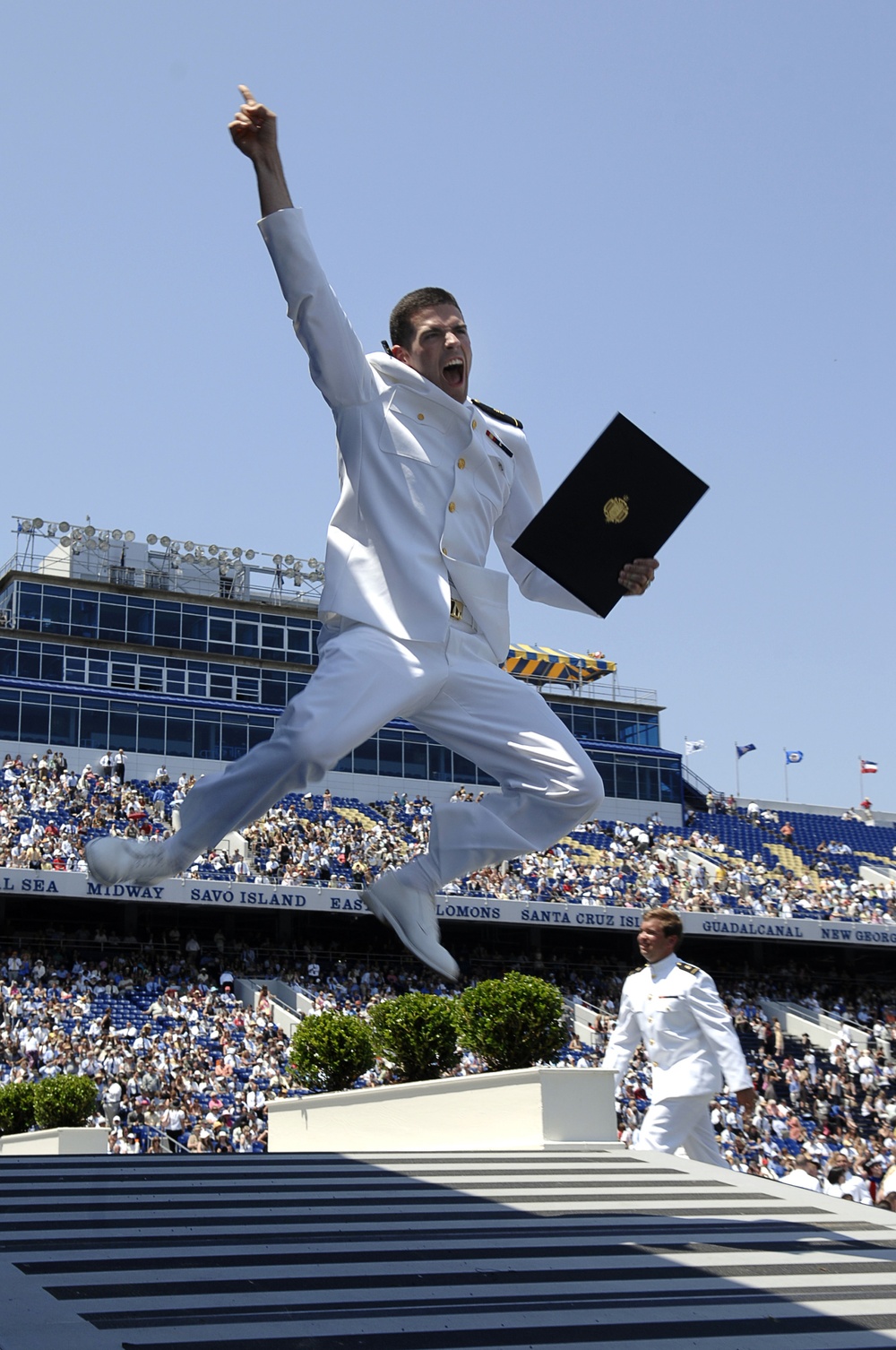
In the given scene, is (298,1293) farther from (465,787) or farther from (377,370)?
(465,787)

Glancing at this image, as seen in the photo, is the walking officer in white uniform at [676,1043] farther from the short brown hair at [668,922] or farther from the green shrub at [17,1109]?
the green shrub at [17,1109]

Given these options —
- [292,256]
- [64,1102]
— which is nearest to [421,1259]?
[292,256]

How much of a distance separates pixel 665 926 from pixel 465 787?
38750mm

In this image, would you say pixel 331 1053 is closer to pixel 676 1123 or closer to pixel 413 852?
pixel 676 1123

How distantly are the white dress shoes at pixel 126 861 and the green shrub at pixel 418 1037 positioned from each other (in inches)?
331

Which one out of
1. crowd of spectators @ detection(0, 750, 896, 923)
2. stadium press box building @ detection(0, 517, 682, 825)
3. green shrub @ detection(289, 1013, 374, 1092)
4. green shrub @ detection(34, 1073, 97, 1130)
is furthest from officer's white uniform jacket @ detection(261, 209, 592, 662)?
stadium press box building @ detection(0, 517, 682, 825)

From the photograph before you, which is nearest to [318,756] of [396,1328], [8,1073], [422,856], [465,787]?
[422,856]

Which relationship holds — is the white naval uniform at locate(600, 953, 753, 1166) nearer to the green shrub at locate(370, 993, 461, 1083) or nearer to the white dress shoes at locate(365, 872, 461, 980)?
the white dress shoes at locate(365, 872, 461, 980)

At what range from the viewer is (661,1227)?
19.5ft

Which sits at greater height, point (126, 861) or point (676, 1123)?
point (126, 861)

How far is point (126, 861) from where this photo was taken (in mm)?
5844

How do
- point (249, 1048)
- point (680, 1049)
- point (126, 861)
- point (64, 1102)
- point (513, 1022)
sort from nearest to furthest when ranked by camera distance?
1. point (126, 861)
2. point (680, 1049)
3. point (513, 1022)
4. point (64, 1102)
5. point (249, 1048)

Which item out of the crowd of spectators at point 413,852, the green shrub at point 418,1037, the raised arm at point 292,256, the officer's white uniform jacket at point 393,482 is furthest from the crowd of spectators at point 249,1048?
the raised arm at point 292,256

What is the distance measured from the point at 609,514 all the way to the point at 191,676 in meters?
45.0
